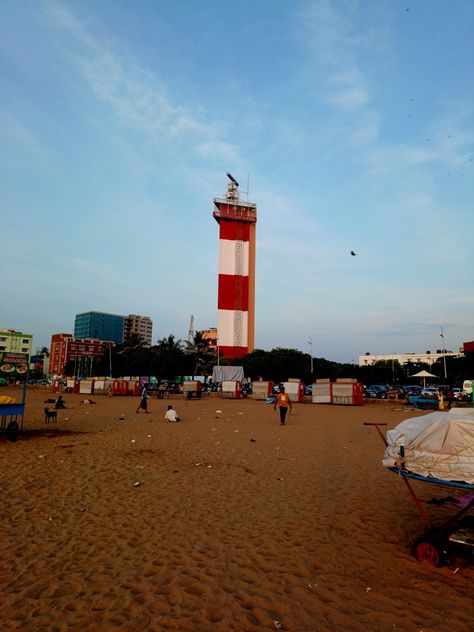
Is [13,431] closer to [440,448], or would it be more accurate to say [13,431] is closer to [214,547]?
[214,547]

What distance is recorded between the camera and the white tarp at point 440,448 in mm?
4805

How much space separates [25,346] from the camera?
43.6 feet

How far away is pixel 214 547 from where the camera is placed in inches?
232

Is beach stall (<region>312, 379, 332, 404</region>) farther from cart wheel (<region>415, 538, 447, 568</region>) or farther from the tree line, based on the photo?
cart wheel (<region>415, 538, 447, 568</region>)

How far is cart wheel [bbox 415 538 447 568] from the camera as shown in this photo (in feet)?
17.2

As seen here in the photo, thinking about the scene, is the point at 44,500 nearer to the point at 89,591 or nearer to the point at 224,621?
the point at 89,591

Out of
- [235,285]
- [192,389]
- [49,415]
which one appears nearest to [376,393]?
Result: [192,389]

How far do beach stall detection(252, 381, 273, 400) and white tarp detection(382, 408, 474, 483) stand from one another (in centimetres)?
3332

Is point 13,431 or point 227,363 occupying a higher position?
point 227,363

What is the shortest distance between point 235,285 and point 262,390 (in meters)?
35.8

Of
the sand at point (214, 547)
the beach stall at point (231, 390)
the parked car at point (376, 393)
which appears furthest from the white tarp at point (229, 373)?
the sand at point (214, 547)

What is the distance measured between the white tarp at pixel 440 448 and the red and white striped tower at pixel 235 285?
66.3 m

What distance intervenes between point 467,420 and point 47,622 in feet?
16.4

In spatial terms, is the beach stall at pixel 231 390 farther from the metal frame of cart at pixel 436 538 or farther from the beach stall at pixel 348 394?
the metal frame of cart at pixel 436 538
